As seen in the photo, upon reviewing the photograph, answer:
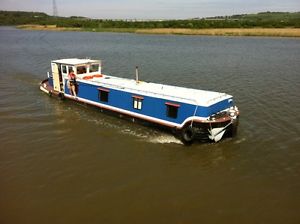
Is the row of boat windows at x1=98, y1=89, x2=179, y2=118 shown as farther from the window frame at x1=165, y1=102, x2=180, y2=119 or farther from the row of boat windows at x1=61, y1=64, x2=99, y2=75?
the row of boat windows at x1=61, y1=64, x2=99, y2=75

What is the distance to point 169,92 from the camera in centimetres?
1758

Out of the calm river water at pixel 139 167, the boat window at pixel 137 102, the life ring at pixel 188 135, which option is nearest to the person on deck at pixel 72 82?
the calm river water at pixel 139 167

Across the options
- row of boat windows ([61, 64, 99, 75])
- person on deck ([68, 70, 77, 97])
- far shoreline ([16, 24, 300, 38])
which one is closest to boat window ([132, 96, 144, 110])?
person on deck ([68, 70, 77, 97])

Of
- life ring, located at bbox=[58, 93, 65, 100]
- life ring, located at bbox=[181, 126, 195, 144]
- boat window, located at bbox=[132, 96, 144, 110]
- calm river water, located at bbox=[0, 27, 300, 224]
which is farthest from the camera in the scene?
life ring, located at bbox=[58, 93, 65, 100]

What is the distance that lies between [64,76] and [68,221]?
13737 millimetres

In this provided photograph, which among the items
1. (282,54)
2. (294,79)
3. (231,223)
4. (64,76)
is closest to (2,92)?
(64,76)

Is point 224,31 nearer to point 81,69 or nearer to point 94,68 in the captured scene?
point 94,68

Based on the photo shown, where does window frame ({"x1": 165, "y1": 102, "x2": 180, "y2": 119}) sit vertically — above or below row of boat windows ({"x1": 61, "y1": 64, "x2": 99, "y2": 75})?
below

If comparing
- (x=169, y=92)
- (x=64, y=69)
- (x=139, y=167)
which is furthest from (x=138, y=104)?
(x=64, y=69)

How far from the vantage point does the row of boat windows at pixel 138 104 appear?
1659 cm

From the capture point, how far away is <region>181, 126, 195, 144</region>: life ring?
15.7m

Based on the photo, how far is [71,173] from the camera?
13.6 m

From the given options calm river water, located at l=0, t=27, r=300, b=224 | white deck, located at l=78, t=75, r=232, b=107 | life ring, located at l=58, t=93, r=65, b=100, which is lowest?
calm river water, located at l=0, t=27, r=300, b=224

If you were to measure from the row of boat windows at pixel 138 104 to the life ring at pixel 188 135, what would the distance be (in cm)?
106
